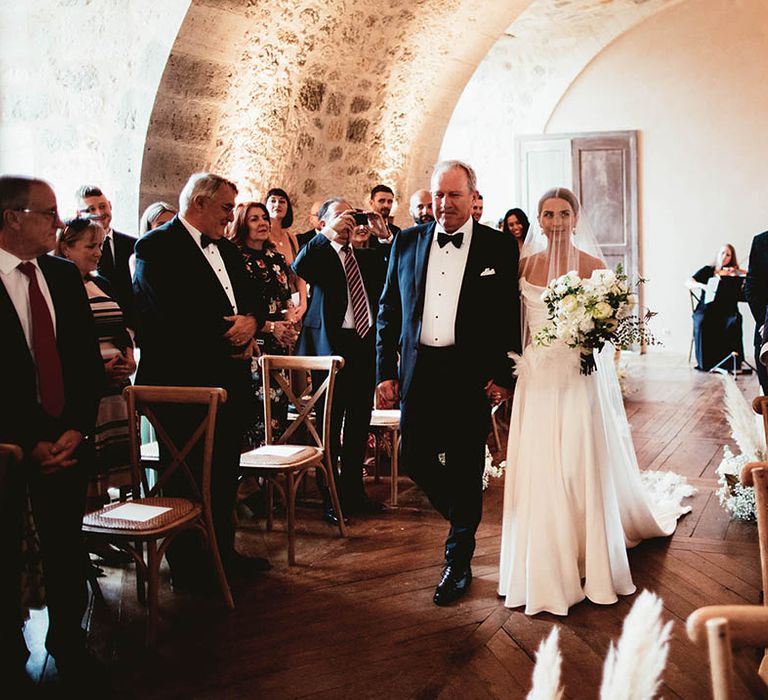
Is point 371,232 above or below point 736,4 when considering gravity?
below

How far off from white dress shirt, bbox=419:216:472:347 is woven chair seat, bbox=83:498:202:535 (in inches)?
44.2

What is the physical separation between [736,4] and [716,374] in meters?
4.82

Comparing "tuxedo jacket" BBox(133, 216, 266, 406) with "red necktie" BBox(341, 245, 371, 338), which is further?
"red necktie" BBox(341, 245, 371, 338)

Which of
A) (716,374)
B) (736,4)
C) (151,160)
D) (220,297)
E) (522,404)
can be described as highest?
(736,4)

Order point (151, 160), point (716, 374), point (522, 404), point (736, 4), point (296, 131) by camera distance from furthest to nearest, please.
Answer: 1. point (736, 4)
2. point (716, 374)
3. point (296, 131)
4. point (151, 160)
5. point (522, 404)

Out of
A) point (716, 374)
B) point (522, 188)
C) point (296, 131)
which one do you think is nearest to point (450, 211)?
point (296, 131)

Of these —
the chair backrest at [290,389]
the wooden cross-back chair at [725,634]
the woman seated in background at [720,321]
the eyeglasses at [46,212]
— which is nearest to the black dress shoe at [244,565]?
the chair backrest at [290,389]

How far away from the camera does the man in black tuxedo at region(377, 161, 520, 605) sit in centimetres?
338

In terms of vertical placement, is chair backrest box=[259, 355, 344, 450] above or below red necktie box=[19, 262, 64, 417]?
below

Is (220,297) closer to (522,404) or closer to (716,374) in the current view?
(522,404)

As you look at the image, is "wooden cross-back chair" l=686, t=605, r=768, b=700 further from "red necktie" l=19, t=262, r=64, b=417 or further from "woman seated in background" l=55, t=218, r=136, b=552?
"woman seated in background" l=55, t=218, r=136, b=552

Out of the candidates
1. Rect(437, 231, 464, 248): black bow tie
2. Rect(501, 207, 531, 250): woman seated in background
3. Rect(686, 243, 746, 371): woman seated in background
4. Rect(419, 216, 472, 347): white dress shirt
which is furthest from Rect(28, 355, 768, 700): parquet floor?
Rect(686, 243, 746, 371): woman seated in background

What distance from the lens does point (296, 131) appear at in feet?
21.9

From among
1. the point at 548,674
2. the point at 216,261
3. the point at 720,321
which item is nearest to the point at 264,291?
the point at 216,261
